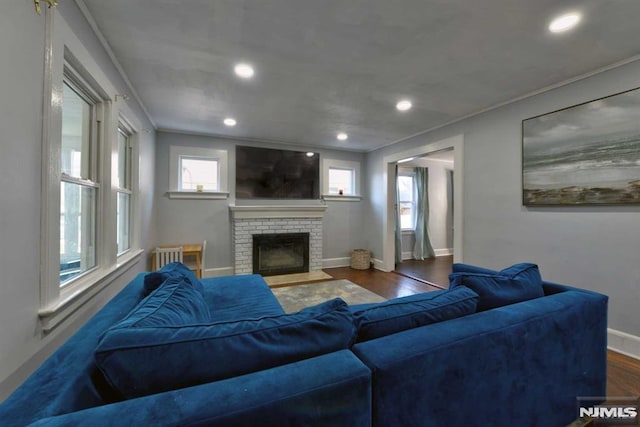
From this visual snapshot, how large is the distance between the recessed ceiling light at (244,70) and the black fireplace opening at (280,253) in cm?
265

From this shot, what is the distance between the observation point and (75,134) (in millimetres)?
1776

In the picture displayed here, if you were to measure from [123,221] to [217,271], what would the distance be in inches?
71.4

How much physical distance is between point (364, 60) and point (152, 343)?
2.28 m

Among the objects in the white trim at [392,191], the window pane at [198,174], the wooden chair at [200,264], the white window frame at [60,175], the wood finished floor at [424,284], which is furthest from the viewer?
the window pane at [198,174]

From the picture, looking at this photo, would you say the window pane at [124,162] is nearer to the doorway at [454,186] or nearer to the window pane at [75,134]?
the window pane at [75,134]

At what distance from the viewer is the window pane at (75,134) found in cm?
164

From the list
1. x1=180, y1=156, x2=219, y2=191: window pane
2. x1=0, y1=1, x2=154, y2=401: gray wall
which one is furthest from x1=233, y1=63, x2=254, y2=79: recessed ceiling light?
x1=180, y1=156, x2=219, y2=191: window pane

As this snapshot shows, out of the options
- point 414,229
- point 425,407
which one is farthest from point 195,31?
point 414,229

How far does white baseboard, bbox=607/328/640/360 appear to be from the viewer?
80.6 inches

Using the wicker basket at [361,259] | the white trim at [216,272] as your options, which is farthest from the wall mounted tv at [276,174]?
the wicker basket at [361,259]

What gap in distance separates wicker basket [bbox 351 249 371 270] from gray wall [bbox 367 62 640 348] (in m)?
1.97

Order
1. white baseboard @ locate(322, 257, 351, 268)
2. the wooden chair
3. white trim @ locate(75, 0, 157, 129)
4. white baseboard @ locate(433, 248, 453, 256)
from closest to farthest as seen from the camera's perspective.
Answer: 1. white trim @ locate(75, 0, 157, 129)
2. the wooden chair
3. white baseboard @ locate(322, 257, 351, 268)
4. white baseboard @ locate(433, 248, 453, 256)

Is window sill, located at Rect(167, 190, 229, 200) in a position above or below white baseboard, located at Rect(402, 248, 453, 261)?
above
